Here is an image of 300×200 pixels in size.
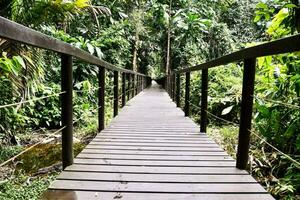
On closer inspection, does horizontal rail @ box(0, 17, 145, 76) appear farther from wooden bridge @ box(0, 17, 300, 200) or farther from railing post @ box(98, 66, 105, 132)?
railing post @ box(98, 66, 105, 132)

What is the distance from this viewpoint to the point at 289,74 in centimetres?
309

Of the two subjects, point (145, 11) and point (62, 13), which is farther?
point (145, 11)

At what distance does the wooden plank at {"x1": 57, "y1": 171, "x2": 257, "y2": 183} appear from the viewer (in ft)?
6.82

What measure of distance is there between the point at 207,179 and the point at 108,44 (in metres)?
8.35

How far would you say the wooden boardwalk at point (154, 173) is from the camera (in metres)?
1.87

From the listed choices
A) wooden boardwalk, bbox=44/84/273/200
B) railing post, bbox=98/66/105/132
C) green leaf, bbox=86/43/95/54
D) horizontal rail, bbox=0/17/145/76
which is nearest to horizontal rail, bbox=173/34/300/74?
wooden boardwalk, bbox=44/84/273/200

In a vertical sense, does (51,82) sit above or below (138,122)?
above

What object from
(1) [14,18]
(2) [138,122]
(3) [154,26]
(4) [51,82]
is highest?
(3) [154,26]

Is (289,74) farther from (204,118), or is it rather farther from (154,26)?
(154,26)

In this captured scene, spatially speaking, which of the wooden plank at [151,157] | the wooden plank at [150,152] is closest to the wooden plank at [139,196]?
the wooden plank at [151,157]

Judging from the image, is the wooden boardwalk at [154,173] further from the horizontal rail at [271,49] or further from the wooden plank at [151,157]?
the horizontal rail at [271,49]

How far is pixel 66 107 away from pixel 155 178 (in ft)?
2.62

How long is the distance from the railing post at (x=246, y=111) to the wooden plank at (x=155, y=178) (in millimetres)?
193

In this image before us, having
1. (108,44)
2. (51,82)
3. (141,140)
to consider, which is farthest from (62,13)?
(108,44)
